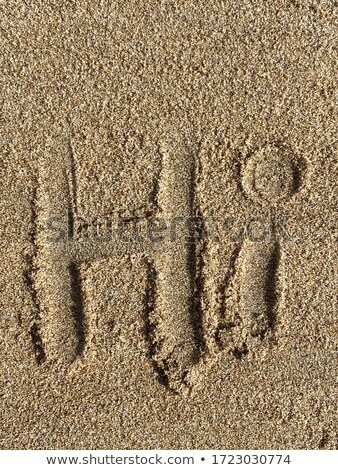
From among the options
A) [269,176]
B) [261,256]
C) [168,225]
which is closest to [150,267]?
[168,225]

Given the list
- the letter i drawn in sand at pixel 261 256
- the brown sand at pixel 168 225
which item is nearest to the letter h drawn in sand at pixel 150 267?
the brown sand at pixel 168 225

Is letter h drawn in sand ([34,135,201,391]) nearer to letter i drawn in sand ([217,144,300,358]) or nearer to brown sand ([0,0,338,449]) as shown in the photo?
brown sand ([0,0,338,449])

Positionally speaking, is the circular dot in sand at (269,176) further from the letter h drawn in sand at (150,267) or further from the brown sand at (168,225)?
the letter h drawn in sand at (150,267)

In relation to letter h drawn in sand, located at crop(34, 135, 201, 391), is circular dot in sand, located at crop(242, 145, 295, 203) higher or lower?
higher

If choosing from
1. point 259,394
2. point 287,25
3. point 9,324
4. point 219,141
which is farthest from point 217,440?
point 287,25

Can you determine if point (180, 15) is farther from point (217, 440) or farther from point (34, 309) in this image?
point (217, 440)

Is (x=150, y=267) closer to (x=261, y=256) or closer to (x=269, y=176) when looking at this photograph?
(x=261, y=256)

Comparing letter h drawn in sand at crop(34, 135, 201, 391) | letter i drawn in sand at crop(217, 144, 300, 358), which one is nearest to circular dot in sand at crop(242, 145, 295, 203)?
letter i drawn in sand at crop(217, 144, 300, 358)
